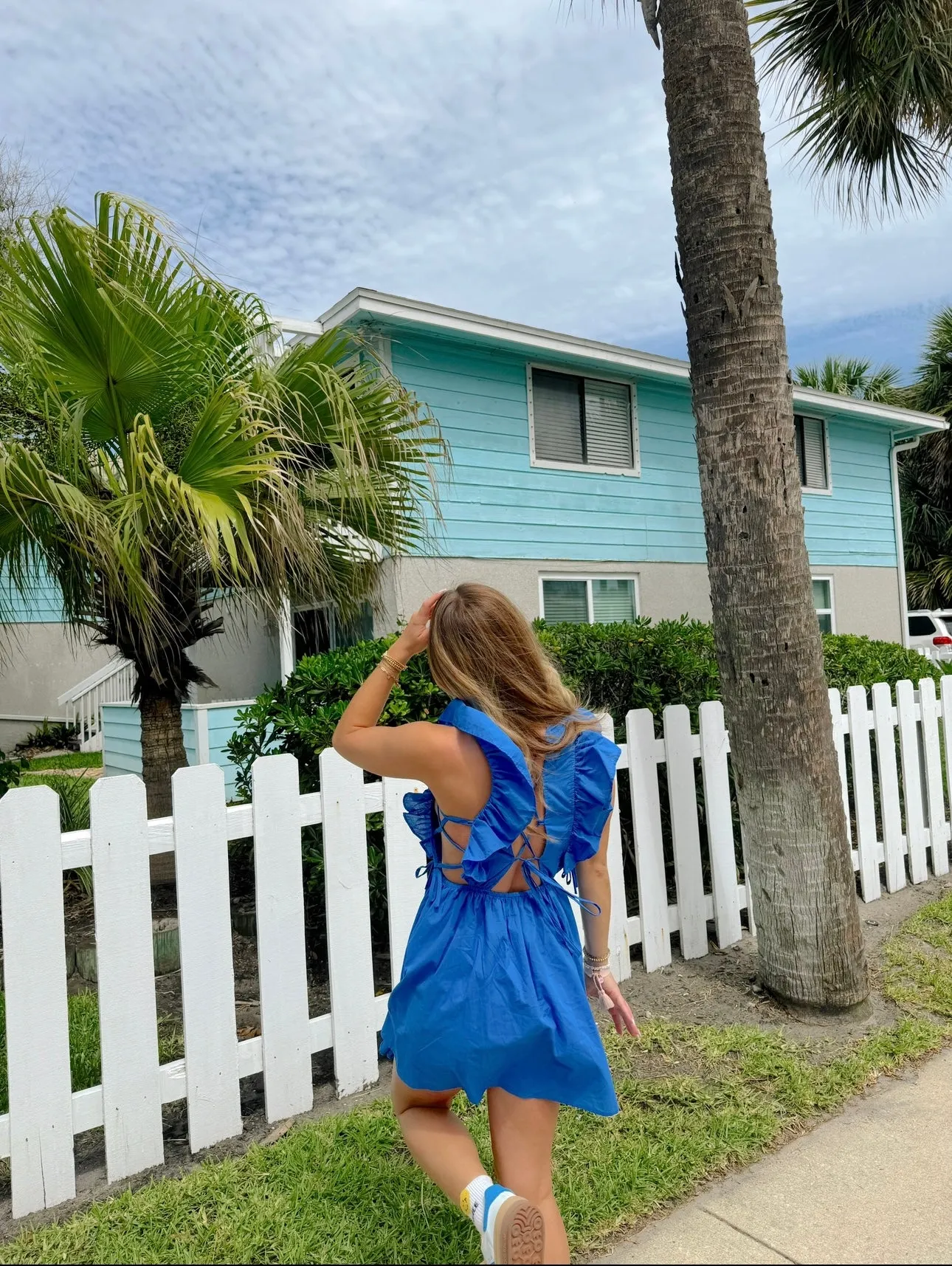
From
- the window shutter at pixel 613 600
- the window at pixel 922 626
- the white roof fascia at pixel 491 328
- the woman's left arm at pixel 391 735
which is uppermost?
the white roof fascia at pixel 491 328

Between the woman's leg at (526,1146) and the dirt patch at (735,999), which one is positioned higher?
the woman's leg at (526,1146)

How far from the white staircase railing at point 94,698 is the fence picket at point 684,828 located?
1151 cm

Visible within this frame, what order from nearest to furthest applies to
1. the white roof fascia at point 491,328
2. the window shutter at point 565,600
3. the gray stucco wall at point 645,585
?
1. the white roof fascia at point 491,328
2. the gray stucco wall at point 645,585
3. the window shutter at point 565,600

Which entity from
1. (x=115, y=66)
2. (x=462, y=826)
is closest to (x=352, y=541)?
(x=462, y=826)

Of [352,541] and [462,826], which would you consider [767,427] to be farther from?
[352,541]

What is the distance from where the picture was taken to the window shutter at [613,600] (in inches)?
454

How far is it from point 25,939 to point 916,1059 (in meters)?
3.20

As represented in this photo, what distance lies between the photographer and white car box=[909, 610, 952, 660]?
18.3 m

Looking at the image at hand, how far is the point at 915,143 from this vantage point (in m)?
7.89

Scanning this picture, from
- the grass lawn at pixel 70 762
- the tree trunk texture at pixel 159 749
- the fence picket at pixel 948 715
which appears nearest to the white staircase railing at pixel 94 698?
the grass lawn at pixel 70 762

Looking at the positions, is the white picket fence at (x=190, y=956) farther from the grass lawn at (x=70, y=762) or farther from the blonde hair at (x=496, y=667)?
the grass lawn at (x=70, y=762)

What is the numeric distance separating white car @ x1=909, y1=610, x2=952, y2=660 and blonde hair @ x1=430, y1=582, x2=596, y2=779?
703 inches

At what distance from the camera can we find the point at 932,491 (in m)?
24.6

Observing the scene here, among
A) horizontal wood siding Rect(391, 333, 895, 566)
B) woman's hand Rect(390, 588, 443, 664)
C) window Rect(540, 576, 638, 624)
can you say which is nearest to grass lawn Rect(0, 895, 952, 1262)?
woman's hand Rect(390, 588, 443, 664)
